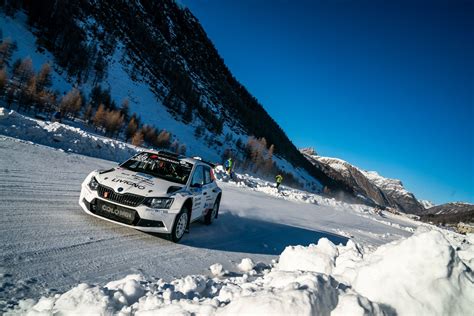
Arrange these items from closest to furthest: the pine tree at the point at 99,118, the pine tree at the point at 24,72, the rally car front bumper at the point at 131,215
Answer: the rally car front bumper at the point at 131,215, the pine tree at the point at 24,72, the pine tree at the point at 99,118

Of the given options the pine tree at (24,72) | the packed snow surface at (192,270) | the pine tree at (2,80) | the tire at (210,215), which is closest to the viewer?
the packed snow surface at (192,270)

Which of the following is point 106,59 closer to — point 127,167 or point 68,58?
point 68,58

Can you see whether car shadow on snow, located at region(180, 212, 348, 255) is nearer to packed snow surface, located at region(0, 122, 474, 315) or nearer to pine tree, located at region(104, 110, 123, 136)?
packed snow surface, located at region(0, 122, 474, 315)

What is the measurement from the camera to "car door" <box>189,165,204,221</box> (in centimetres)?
732

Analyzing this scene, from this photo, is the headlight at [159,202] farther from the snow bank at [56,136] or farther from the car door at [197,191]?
the snow bank at [56,136]

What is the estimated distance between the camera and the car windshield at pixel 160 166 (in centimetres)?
725

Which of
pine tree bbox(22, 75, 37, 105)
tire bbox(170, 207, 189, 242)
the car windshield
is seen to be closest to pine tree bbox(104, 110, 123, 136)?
pine tree bbox(22, 75, 37, 105)

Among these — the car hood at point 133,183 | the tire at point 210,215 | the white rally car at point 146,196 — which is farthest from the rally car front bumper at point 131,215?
the tire at point 210,215

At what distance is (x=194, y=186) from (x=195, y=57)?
14884 centimetres

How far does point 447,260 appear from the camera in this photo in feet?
12.0

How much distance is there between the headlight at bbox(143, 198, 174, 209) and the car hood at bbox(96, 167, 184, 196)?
11 centimetres

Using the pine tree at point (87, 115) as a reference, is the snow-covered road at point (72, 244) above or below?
below

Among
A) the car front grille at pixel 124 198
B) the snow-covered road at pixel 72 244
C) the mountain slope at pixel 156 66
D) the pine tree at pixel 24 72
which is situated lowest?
the snow-covered road at pixel 72 244

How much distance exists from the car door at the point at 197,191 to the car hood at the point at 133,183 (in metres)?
0.54
